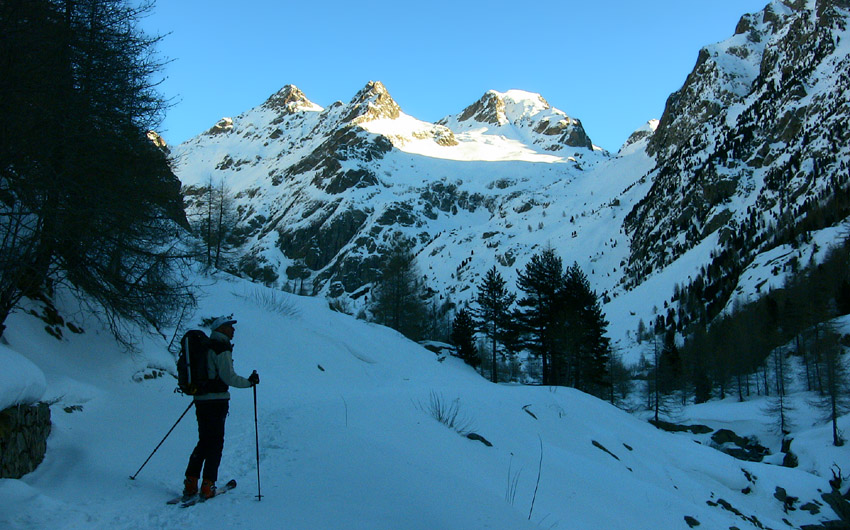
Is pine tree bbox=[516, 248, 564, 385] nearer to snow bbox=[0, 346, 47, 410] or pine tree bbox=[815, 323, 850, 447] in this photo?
pine tree bbox=[815, 323, 850, 447]

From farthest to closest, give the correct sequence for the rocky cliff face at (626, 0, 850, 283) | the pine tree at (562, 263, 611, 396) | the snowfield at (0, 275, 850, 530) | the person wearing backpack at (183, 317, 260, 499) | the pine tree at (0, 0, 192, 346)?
the rocky cliff face at (626, 0, 850, 283) < the pine tree at (562, 263, 611, 396) < the pine tree at (0, 0, 192, 346) < the person wearing backpack at (183, 317, 260, 499) < the snowfield at (0, 275, 850, 530)

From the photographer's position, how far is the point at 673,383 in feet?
184

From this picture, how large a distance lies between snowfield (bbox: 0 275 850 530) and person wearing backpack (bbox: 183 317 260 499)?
0.32 meters

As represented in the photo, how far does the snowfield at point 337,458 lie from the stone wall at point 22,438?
16cm

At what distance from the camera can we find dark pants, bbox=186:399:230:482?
15.8ft

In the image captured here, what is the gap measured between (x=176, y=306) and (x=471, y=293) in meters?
116

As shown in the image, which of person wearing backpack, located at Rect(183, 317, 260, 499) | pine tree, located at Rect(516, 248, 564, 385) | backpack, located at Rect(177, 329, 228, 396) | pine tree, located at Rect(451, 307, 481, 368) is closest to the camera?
person wearing backpack, located at Rect(183, 317, 260, 499)

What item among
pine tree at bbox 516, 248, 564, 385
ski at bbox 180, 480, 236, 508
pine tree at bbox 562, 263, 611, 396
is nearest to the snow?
ski at bbox 180, 480, 236, 508

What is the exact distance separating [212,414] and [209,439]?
26 centimetres

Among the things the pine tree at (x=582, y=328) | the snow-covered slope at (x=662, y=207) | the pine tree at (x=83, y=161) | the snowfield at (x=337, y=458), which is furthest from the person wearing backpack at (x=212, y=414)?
the snow-covered slope at (x=662, y=207)

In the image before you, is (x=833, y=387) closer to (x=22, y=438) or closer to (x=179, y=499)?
(x=179, y=499)

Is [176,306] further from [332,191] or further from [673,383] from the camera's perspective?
[332,191]

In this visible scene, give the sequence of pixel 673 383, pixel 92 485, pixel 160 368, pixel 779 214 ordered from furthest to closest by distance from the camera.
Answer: pixel 779 214
pixel 673 383
pixel 160 368
pixel 92 485

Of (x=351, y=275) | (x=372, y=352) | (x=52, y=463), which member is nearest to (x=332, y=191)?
(x=351, y=275)
